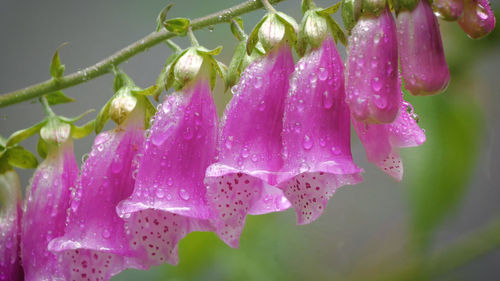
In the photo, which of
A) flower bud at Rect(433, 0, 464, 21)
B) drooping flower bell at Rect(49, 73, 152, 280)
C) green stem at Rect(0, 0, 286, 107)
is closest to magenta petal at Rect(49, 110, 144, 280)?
drooping flower bell at Rect(49, 73, 152, 280)

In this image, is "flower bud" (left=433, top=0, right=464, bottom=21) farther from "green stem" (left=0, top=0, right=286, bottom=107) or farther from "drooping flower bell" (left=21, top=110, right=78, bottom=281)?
"drooping flower bell" (left=21, top=110, right=78, bottom=281)

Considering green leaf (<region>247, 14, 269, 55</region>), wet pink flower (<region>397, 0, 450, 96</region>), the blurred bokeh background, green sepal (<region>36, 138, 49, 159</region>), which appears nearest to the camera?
wet pink flower (<region>397, 0, 450, 96</region>)

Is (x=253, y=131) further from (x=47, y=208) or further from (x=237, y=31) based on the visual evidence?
(x=47, y=208)

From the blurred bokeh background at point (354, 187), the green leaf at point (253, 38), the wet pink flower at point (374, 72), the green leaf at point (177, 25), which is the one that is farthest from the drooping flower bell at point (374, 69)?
the blurred bokeh background at point (354, 187)

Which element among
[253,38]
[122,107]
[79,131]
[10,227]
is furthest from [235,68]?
[10,227]

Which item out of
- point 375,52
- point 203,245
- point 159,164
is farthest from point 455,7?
point 203,245

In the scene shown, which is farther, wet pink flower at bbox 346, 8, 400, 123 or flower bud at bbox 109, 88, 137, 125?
flower bud at bbox 109, 88, 137, 125

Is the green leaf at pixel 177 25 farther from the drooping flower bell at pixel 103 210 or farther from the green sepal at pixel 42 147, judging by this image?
the green sepal at pixel 42 147
